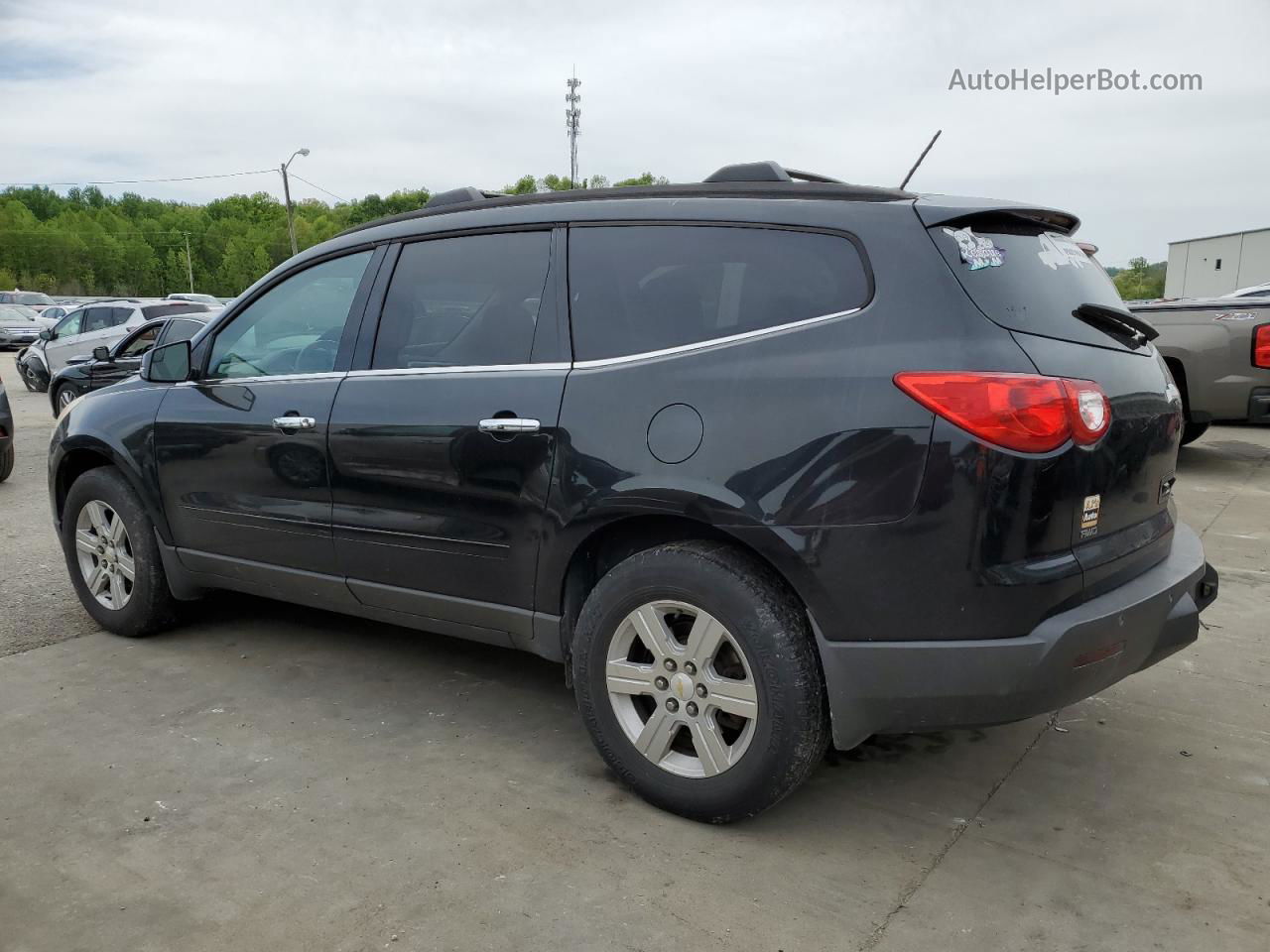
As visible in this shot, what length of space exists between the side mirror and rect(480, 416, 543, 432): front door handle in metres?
1.75

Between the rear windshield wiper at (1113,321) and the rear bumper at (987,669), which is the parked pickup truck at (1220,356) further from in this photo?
the rear bumper at (987,669)

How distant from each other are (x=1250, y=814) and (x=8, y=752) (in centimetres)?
389

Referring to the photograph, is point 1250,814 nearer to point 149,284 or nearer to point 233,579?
point 233,579

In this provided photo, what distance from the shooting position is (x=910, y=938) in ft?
8.13

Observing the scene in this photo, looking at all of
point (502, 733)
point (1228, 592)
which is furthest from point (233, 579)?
point (1228, 592)

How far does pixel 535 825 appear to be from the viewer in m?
3.02

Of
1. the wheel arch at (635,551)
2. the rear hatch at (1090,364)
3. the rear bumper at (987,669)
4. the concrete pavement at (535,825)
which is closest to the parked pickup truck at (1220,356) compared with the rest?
the concrete pavement at (535,825)

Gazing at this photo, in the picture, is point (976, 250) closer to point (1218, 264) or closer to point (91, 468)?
point (91, 468)

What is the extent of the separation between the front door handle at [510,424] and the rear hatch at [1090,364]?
4.20ft

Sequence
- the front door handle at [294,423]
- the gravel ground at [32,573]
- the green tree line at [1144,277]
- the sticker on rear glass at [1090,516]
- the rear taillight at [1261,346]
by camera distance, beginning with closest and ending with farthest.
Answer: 1. the sticker on rear glass at [1090,516]
2. the front door handle at [294,423]
3. the gravel ground at [32,573]
4. the rear taillight at [1261,346]
5. the green tree line at [1144,277]

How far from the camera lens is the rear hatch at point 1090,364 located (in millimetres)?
2684

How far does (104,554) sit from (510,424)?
251 centimetres

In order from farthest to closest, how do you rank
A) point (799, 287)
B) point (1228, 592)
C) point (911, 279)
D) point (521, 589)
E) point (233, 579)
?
point (1228, 592), point (233, 579), point (521, 589), point (799, 287), point (911, 279)

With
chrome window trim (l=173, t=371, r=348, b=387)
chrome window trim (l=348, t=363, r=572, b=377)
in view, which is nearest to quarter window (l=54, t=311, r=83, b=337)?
chrome window trim (l=173, t=371, r=348, b=387)
